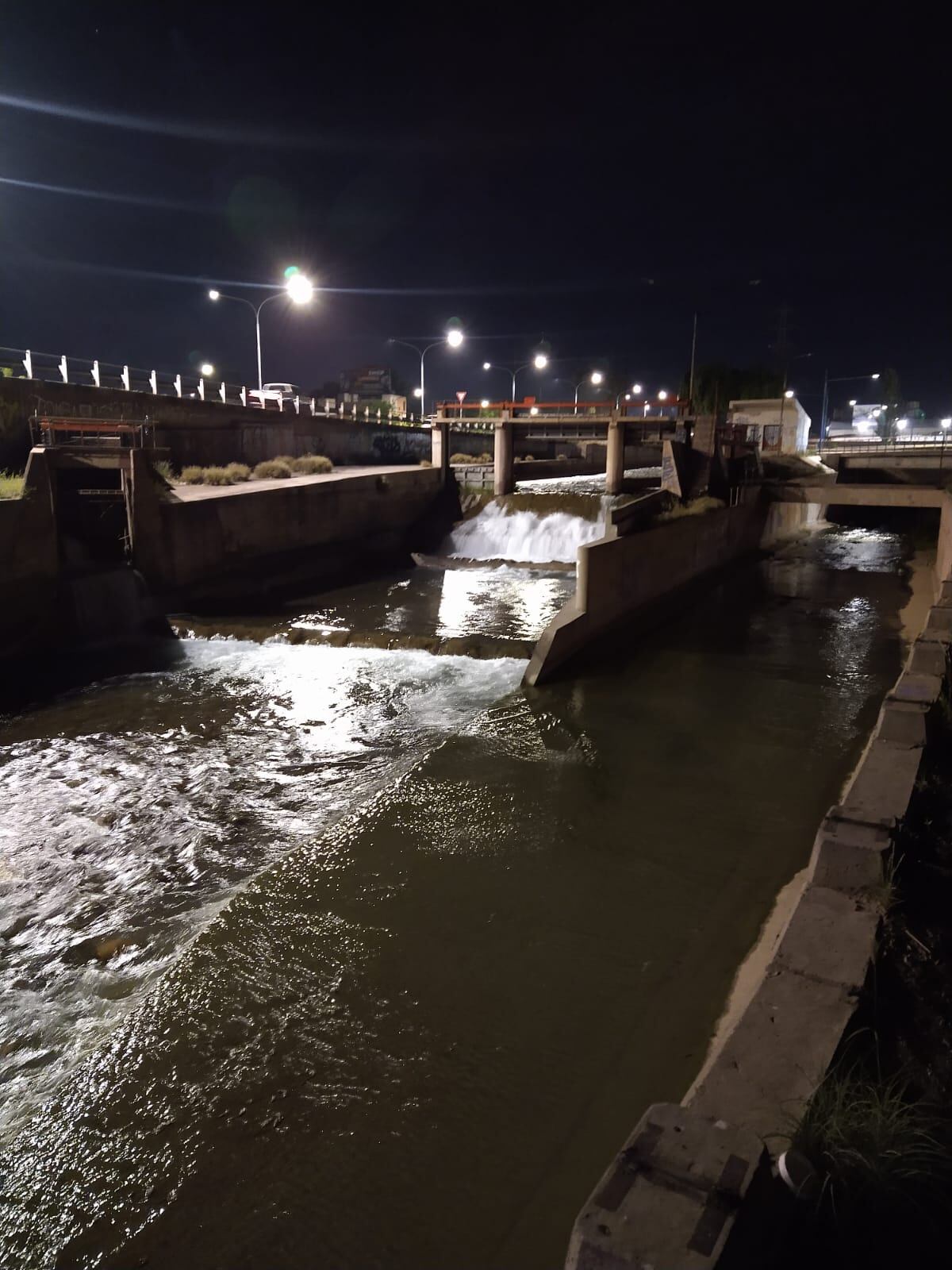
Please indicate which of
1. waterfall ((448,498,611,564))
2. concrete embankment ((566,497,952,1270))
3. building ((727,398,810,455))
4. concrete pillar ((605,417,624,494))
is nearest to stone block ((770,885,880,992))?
concrete embankment ((566,497,952,1270))

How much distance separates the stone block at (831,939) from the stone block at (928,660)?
18.3 feet

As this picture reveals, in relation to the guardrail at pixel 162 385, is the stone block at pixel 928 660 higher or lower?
lower

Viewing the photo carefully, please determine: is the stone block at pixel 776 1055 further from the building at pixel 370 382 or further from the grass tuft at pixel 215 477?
the building at pixel 370 382

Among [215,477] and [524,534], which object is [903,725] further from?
[215,477]

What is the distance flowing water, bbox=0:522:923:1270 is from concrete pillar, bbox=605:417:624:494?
1721cm

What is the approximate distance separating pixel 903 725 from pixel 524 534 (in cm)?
2094

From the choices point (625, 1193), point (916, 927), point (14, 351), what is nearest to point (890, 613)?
point (916, 927)

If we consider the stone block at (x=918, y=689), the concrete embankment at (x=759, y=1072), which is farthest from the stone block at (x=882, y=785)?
the stone block at (x=918, y=689)

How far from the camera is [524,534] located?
2861 centimetres

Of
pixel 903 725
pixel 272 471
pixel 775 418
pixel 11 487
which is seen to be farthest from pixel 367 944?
pixel 775 418

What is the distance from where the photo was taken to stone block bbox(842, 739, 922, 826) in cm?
645

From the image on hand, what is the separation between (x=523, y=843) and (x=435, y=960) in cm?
227

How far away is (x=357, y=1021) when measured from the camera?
20.4 ft

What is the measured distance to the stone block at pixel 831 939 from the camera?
4.80m
